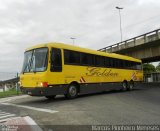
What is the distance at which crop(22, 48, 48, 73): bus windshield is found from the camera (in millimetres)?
14375

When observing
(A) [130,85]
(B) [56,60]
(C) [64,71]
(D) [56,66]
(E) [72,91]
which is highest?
(B) [56,60]

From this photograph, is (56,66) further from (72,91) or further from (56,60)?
(72,91)

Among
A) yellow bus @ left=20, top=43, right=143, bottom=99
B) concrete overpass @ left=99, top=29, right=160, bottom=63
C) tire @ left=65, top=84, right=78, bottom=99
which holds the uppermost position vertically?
concrete overpass @ left=99, top=29, right=160, bottom=63

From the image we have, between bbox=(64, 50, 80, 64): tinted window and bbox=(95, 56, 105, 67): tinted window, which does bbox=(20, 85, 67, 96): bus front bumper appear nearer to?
bbox=(64, 50, 80, 64): tinted window

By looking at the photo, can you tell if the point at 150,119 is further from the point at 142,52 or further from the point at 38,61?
the point at 142,52

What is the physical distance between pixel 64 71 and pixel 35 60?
1.83m

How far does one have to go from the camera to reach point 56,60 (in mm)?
14844

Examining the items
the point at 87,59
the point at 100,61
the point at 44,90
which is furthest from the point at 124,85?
the point at 44,90

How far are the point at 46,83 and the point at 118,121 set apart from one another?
21.3 ft

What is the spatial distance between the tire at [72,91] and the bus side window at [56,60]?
1.50 meters

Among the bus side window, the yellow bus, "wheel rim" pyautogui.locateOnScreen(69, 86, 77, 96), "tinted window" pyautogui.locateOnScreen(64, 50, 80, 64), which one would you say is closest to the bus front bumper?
the yellow bus

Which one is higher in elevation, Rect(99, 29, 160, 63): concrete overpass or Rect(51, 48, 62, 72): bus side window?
Rect(99, 29, 160, 63): concrete overpass

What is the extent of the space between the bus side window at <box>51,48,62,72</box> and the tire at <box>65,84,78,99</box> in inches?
59.0

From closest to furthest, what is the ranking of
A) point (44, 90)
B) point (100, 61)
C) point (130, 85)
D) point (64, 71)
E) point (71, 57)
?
point (44, 90) → point (64, 71) → point (71, 57) → point (100, 61) → point (130, 85)
